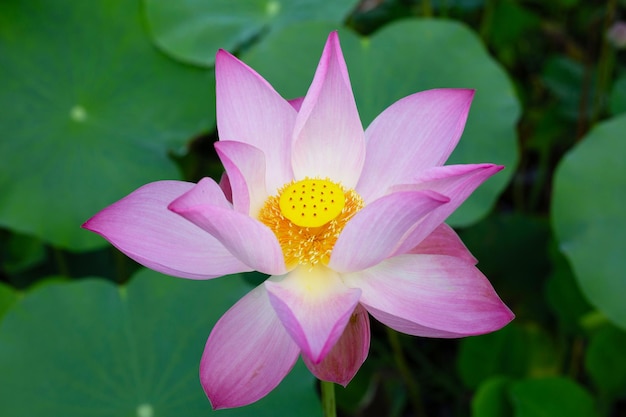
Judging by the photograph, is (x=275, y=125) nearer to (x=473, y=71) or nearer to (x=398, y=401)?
(x=473, y=71)

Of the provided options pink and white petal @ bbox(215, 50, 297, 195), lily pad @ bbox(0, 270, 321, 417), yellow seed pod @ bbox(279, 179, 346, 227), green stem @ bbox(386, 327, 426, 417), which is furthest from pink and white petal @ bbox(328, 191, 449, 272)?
green stem @ bbox(386, 327, 426, 417)

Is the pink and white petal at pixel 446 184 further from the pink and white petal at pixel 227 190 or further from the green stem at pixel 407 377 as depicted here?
the green stem at pixel 407 377

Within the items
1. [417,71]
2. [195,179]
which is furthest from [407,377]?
[195,179]

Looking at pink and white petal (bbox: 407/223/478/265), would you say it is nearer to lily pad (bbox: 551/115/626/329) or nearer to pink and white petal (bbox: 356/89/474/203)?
pink and white petal (bbox: 356/89/474/203)

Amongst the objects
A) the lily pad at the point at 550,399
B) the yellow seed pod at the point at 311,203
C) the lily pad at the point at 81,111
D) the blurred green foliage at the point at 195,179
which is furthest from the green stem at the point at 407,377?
the yellow seed pod at the point at 311,203

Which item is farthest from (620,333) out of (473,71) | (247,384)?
(247,384)

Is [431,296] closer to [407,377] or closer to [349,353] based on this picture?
[349,353]
